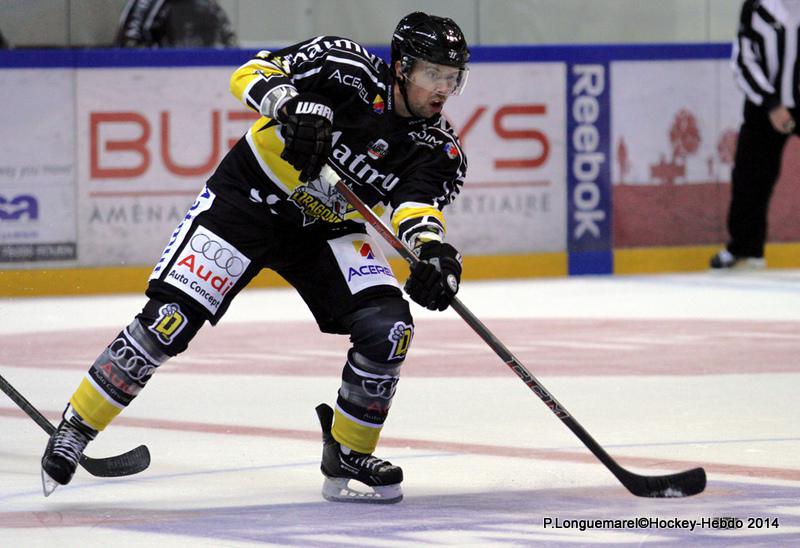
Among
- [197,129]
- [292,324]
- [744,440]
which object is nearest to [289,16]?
[197,129]

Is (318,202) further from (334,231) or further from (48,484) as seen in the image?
(48,484)

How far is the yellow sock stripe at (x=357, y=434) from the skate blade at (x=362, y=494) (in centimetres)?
9

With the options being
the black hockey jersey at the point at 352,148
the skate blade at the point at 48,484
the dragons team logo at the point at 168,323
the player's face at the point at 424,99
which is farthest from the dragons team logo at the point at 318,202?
the skate blade at the point at 48,484

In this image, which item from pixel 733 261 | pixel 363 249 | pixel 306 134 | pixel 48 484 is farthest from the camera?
pixel 733 261

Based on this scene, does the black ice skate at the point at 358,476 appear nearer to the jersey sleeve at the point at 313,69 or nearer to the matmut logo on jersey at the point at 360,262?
the matmut logo on jersey at the point at 360,262

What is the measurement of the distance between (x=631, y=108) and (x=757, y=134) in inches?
26.7

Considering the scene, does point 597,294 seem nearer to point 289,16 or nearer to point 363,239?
point 289,16

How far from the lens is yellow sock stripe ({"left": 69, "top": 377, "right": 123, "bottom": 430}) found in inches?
155

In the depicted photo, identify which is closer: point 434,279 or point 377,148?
point 434,279

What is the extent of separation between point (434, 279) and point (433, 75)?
48cm

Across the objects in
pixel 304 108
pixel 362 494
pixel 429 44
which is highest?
pixel 429 44

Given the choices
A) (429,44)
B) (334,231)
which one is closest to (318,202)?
(334,231)

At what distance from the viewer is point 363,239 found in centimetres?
415

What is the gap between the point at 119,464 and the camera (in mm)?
4195
